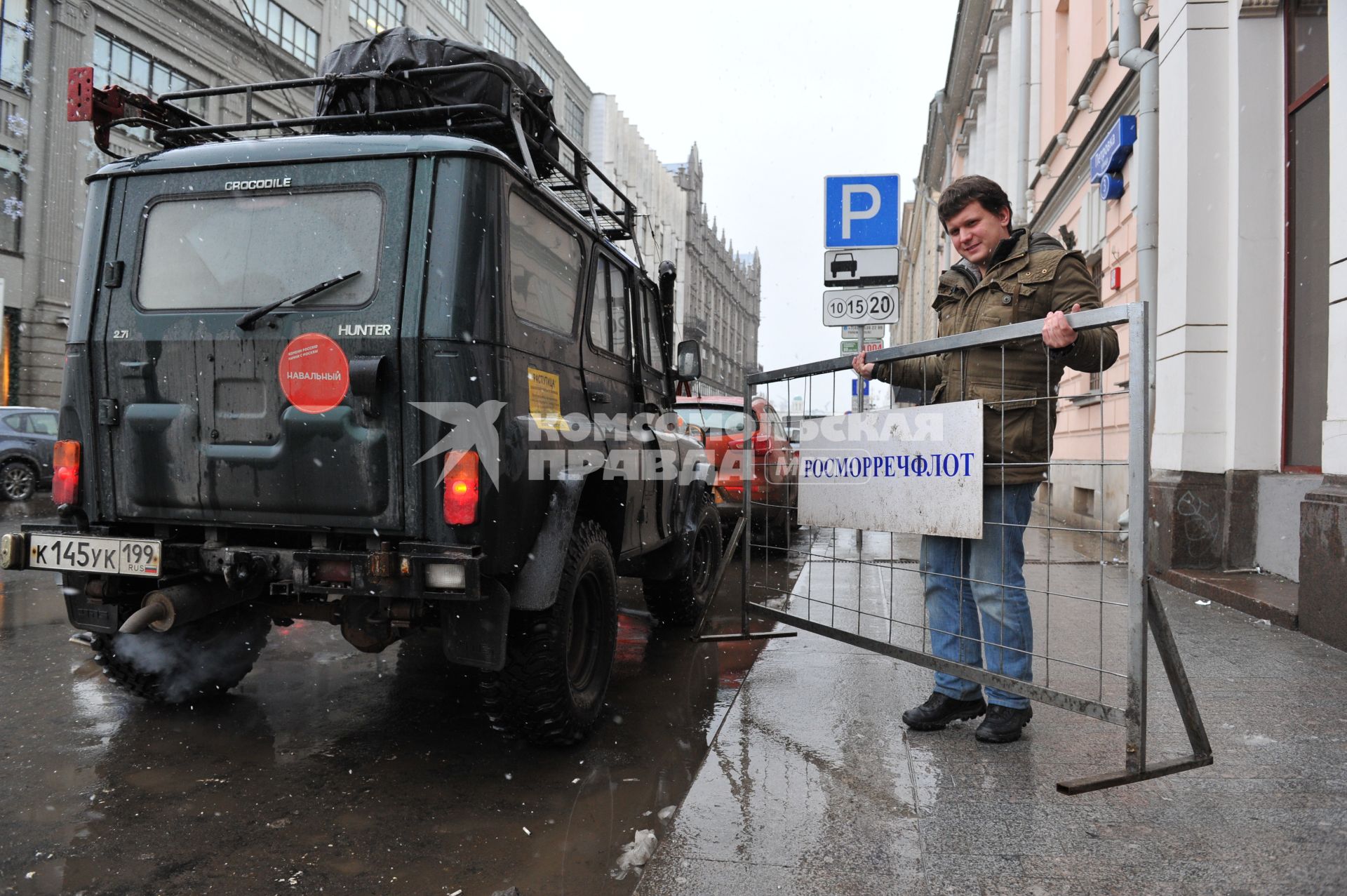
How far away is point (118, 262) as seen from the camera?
3.50 m

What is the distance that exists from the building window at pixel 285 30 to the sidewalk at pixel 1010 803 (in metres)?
25.9

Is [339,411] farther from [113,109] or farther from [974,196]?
[974,196]

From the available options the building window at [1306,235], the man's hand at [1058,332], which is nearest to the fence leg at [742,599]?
the man's hand at [1058,332]

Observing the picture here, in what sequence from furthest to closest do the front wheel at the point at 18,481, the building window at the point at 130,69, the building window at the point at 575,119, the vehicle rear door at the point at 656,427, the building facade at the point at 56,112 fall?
the building window at the point at 575,119, the building window at the point at 130,69, the building facade at the point at 56,112, the front wheel at the point at 18,481, the vehicle rear door at the point at 656,427

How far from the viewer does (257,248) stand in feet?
11.0

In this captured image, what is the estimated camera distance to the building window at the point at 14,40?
19078 mm

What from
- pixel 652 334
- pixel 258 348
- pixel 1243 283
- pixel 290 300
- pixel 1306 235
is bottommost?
pixel 258 348

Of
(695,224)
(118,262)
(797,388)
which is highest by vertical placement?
(695,224)

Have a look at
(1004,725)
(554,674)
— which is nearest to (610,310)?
(554,674)

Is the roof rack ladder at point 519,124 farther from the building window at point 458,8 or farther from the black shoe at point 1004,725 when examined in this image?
the building window at point 458,8

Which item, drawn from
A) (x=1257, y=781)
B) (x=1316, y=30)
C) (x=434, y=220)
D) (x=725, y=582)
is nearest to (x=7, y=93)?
(x=725, y=582)

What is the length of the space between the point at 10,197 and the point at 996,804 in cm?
2340

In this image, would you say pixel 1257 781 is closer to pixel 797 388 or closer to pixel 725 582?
pixel 797 388

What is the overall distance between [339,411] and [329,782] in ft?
4.24
